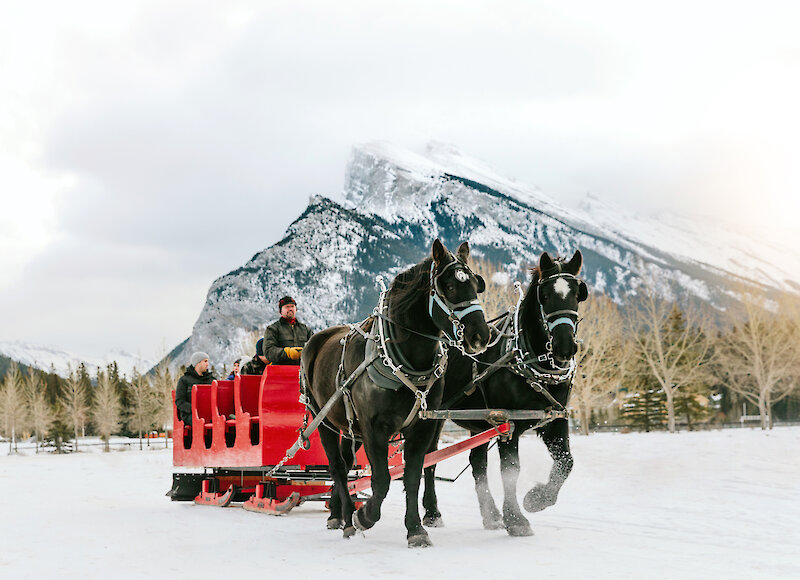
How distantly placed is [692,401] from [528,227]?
4782 inches

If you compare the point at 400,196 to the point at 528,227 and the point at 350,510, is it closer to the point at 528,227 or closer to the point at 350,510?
the point at 528,227

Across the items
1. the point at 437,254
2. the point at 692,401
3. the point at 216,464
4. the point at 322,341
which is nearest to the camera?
the point at 437,254

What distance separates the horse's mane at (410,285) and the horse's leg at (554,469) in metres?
1.91

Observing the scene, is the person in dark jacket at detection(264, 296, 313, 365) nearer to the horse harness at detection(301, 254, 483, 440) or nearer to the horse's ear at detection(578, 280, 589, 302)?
the horse harness at detection(301, 254, 483, 440)

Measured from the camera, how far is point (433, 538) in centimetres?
797

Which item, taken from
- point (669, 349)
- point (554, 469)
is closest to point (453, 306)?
point (554, 469)

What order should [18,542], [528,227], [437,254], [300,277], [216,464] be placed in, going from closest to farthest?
[437,254]
[18,542]
[216,464]
[300,277]
[528,227]

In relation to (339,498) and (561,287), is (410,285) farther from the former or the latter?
(339,498)

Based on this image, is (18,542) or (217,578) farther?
(18,542)

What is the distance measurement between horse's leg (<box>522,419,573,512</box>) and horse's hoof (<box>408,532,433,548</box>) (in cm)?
104

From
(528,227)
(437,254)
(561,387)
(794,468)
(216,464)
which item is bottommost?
(794,468)

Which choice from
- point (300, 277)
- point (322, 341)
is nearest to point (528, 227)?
point (300, 277)

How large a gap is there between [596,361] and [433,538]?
31101mm

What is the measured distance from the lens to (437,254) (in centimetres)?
698
